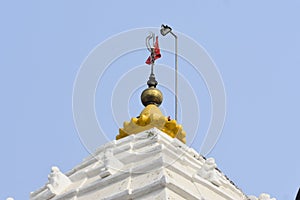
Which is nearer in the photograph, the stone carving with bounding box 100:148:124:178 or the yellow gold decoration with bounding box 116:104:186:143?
the stone carving with bounding box 100:148:124:178

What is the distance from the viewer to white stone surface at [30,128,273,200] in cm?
2753

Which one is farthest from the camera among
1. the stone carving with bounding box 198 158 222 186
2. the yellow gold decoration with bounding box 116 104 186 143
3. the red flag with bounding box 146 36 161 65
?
the red flag with bounding box 146 36 161 65

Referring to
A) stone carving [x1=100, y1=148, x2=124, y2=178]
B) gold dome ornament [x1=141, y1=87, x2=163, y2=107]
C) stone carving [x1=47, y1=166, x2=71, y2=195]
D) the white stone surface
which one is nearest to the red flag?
gold dome ornament [x1=141, y1=87, x2=163, y2=107]

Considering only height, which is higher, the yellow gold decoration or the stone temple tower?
the yellow gold decoration

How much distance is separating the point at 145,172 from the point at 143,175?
0.44ft

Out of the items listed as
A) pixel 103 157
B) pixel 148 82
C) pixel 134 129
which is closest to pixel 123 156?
pixel 103 157

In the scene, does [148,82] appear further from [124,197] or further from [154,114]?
[124,197]

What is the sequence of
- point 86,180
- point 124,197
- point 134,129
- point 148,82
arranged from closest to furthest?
A: 1. point 124,197
2. point 86,180
3. point 134,129
4. point 148,82

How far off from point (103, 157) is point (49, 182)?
144 centimetres

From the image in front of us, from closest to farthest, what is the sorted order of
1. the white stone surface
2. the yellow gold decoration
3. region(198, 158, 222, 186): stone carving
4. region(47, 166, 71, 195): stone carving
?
1. the white stone surface
2. region(198, 158, 222, 186): stone carving
3. region(47, 166, 71, 195): stone carving
4. the yellow gold decoration

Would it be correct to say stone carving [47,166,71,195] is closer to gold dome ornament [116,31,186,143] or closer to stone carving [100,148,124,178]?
stone carving [100,148,124,178]

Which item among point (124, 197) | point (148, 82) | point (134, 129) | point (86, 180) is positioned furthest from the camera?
point (148, 82)

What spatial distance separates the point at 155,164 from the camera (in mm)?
28750

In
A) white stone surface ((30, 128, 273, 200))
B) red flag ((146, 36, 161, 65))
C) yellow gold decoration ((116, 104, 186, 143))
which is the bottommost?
white stone surface ((30, 128, 273, 200))
